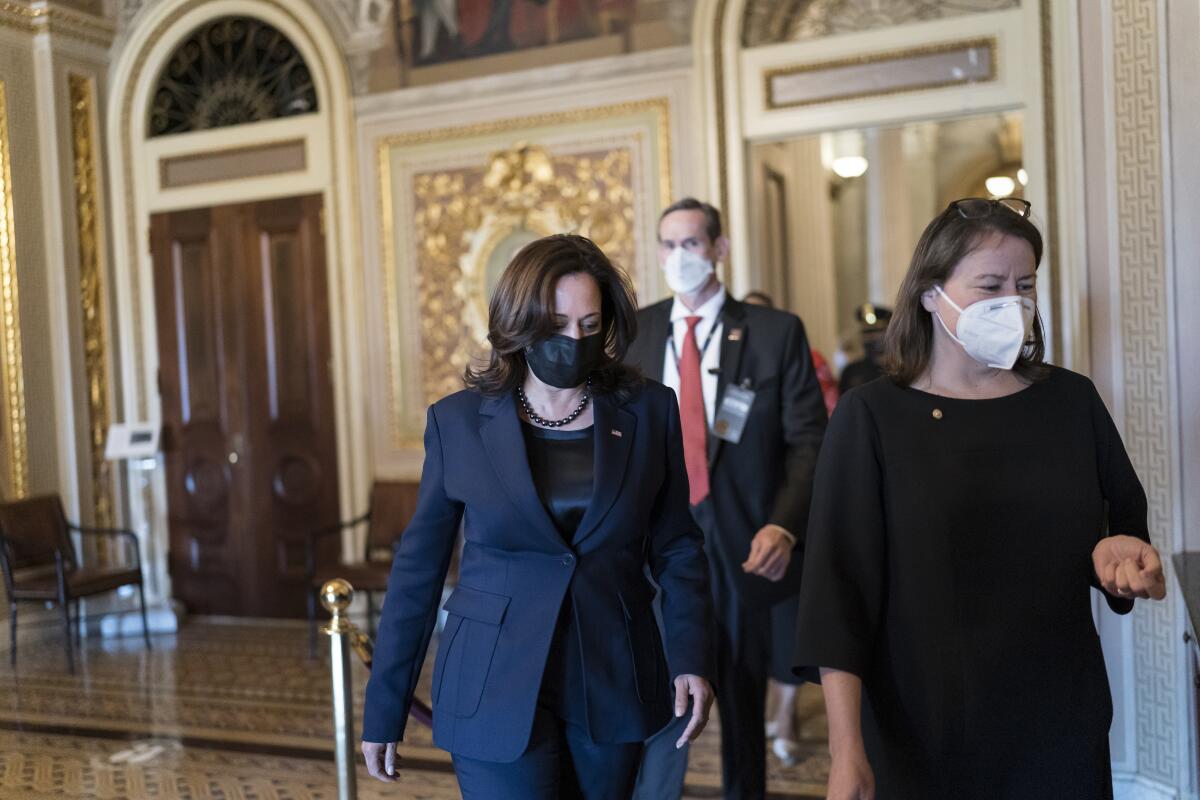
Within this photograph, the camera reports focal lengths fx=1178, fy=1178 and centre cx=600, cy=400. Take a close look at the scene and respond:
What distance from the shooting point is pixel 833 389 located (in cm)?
525

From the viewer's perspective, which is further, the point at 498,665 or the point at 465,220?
the point at 465,220

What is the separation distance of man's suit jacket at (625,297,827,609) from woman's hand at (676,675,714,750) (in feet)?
3.79

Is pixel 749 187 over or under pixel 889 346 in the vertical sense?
over

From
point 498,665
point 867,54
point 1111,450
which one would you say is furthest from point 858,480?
point 867,54

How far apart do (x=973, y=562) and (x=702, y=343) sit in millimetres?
1761

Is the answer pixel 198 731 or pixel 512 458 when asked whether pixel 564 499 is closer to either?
pixel 512 458

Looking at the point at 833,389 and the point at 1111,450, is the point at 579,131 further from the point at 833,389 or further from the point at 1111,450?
the point at 1111,450

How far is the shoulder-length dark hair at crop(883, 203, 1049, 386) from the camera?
1.86 meters

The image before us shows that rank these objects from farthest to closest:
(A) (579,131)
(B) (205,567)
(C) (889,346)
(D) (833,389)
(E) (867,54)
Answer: (B) (205,567) < (A) (579,131) < (E) (867,54) < (D) (833,389) < (C) (889,346)

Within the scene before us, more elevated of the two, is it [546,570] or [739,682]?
[546,570]

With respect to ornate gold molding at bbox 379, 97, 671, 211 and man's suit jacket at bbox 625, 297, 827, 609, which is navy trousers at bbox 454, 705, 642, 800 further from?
ornate gold molding at bbox 379, 97, 671, 211

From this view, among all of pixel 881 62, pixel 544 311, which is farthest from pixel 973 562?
pixel 881 62

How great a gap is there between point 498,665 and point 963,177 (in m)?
12.6

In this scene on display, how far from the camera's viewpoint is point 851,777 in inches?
67.3
